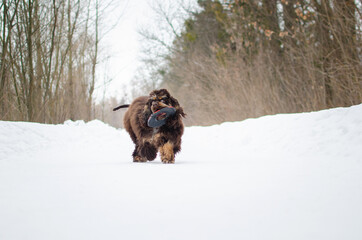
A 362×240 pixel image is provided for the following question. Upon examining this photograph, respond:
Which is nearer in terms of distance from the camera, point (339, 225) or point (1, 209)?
point (339, 225)

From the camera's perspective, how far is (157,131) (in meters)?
4.57

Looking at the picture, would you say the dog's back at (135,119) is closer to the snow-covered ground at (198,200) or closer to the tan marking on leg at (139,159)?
the tan marking on leg at (139,159)

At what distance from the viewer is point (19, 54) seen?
24.1 ft

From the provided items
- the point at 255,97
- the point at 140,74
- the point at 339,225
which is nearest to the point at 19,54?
the point at 255,97

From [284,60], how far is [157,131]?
24.7ft

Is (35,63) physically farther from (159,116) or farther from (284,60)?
(284,60)

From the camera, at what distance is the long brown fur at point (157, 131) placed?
4387 mm

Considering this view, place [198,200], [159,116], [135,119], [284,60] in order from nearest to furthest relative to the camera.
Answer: [198,200]
[159,116]
[135,119]
[284,60]

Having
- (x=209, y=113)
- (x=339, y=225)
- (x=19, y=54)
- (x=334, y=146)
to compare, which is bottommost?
(x=339, y=225)

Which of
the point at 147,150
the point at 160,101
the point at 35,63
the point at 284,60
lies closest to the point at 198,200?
the point at 160,101

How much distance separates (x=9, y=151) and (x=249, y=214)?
4.01 metres

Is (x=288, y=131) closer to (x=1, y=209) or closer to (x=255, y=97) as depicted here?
(x=1, y=209)

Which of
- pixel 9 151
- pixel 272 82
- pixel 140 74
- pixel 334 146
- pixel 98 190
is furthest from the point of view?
pixel 140 74

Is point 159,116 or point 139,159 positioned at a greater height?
point 159,116
